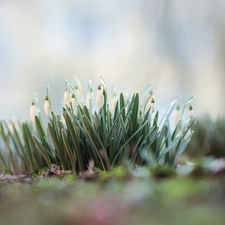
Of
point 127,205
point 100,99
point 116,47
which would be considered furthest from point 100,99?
point 116,47

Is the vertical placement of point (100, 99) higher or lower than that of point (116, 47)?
lower

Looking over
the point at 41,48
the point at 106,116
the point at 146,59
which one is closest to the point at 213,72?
the point at 146,59

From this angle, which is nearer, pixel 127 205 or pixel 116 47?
pixel 127 205

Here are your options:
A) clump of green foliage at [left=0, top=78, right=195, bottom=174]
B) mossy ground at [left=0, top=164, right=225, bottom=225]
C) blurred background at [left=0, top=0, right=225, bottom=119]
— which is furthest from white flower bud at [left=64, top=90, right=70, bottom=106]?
blurred background at [left=0, top=0, right=225, bottom=119]

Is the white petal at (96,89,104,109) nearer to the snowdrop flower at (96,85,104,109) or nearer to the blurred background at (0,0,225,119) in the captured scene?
the snowdrop flower at (96,85,104,109)

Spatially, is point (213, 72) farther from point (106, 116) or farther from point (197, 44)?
point (106, 116)

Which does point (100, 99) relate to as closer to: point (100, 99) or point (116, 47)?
point (100, 99)

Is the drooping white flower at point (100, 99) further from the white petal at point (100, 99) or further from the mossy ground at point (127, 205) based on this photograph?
the mossy ground at point (127, 205)

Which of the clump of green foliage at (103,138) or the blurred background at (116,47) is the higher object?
the blurred background at (116,47)

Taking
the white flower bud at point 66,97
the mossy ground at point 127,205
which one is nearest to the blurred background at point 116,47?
the white flower bud at point 66,97
